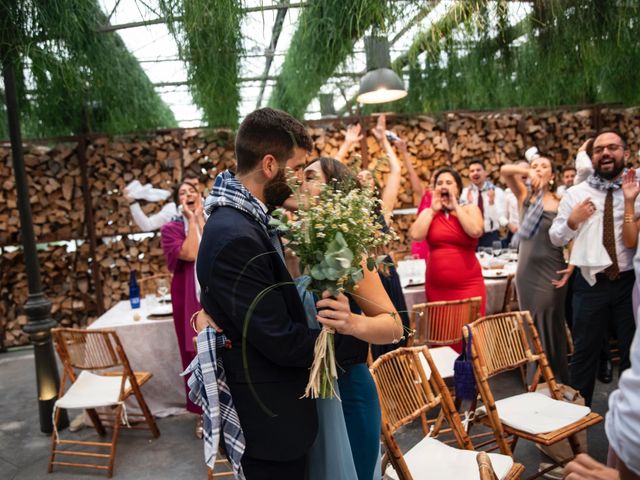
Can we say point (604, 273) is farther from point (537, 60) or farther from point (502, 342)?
point (537, 60)

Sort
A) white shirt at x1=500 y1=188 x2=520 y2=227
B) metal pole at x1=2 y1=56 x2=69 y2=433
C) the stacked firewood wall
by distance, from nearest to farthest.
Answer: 1. metal pole at x1=2 y1=56 x2=69 y2=433
2. white shirt at x1=500 y1=188 x2=520 y2=227
3. the stacked firewood wall

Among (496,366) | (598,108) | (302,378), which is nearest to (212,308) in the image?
(302,378)

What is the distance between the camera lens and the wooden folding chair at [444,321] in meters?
3.45

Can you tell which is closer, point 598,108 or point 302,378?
point 302,378

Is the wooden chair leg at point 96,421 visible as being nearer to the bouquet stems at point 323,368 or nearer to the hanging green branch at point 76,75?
the hanging green branch at point 76,75

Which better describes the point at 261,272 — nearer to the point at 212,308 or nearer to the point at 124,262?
the point at 212,308

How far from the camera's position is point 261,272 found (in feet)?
4.56

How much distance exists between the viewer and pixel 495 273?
452 centimetres

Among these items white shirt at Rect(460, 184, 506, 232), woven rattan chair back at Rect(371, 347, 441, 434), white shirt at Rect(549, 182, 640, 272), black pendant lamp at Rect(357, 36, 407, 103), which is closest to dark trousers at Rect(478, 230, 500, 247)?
white shirt at Rect(460, 184, 506, 232)

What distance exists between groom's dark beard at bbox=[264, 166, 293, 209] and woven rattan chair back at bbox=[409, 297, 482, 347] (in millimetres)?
2088

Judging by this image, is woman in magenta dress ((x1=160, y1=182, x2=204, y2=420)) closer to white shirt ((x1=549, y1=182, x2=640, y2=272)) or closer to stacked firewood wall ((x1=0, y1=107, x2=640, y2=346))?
white shirt ((x1=549, y1=182, x2=640, y2=272))

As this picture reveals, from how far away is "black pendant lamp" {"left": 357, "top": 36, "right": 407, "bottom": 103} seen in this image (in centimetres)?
477

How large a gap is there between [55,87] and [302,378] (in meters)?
5.28

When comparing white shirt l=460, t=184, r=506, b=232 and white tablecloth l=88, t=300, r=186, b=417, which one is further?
white shirt l=460, t=184, r=506, b=232
